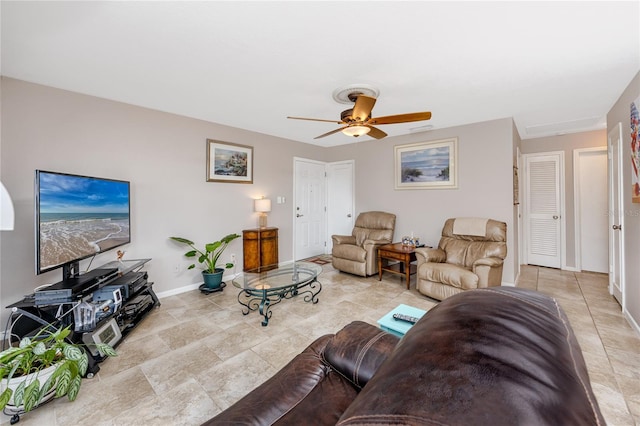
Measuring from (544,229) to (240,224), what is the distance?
5.35 m

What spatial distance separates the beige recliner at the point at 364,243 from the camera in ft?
14.0

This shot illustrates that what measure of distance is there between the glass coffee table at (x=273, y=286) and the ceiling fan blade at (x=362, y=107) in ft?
6.01

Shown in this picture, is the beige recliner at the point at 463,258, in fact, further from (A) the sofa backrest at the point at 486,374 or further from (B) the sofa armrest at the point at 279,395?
(A) the sofa backrest at the point at 486,374

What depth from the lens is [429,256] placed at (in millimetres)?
3561

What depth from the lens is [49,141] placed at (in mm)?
2752

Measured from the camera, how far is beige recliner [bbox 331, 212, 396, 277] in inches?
169

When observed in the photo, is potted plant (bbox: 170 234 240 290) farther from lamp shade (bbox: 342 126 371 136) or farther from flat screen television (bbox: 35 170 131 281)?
lamp shade (bbox: 342 126 371 136)

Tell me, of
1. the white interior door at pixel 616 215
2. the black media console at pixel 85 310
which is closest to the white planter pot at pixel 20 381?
the black media console at pixel 85 310

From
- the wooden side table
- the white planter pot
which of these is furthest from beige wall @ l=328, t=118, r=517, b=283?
the white planter pot

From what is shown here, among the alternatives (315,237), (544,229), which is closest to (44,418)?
(315,237)

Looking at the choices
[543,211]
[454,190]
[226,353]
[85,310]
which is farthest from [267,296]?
[543,211]

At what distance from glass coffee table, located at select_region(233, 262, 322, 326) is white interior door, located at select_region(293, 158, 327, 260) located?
173 cm

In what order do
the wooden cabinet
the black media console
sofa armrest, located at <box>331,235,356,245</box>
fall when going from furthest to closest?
sofa armrest, located at <box>331,235,356,245</box>
the wooden cabinet
the black media console

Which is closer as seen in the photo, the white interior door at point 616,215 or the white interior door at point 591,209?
the white interior door at point 616,215
